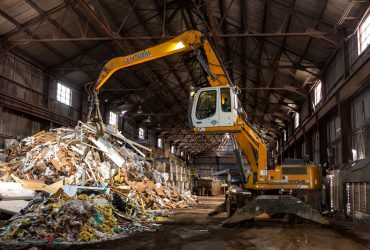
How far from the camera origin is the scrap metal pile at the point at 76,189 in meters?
9.14

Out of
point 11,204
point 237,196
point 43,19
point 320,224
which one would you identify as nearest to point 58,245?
point 11,204

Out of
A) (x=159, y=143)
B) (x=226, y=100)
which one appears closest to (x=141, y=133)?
(x=159, y=143)

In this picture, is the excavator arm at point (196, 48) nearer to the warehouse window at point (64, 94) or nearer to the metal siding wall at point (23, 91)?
the metal siding wall at point (23, 91)

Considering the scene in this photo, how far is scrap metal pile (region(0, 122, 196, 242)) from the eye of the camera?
914 centimetres

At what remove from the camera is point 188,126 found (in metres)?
17.2

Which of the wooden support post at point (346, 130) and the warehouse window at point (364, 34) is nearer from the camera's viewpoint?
the warehouse window at point (364, 34)

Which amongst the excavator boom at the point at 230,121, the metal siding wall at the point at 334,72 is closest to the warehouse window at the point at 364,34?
the metal siding wall at the point at 334,72

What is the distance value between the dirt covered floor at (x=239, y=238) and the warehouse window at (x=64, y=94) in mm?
14895

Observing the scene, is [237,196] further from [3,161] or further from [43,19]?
[43,19]

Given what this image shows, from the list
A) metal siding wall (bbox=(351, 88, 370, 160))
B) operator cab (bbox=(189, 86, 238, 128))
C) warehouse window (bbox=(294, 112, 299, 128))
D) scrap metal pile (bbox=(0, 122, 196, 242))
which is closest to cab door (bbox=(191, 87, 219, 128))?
operator cab (bbox=(189, 86, 238, 128))

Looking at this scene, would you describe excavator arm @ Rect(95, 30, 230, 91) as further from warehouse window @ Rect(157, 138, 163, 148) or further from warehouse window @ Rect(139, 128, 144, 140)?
warehouse window @ Rect(157, 138, 163, 148)

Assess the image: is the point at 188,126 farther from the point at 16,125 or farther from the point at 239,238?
the point at 16,125

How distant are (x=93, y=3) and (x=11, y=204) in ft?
35.7

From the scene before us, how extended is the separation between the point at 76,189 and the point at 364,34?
11.7 meters
